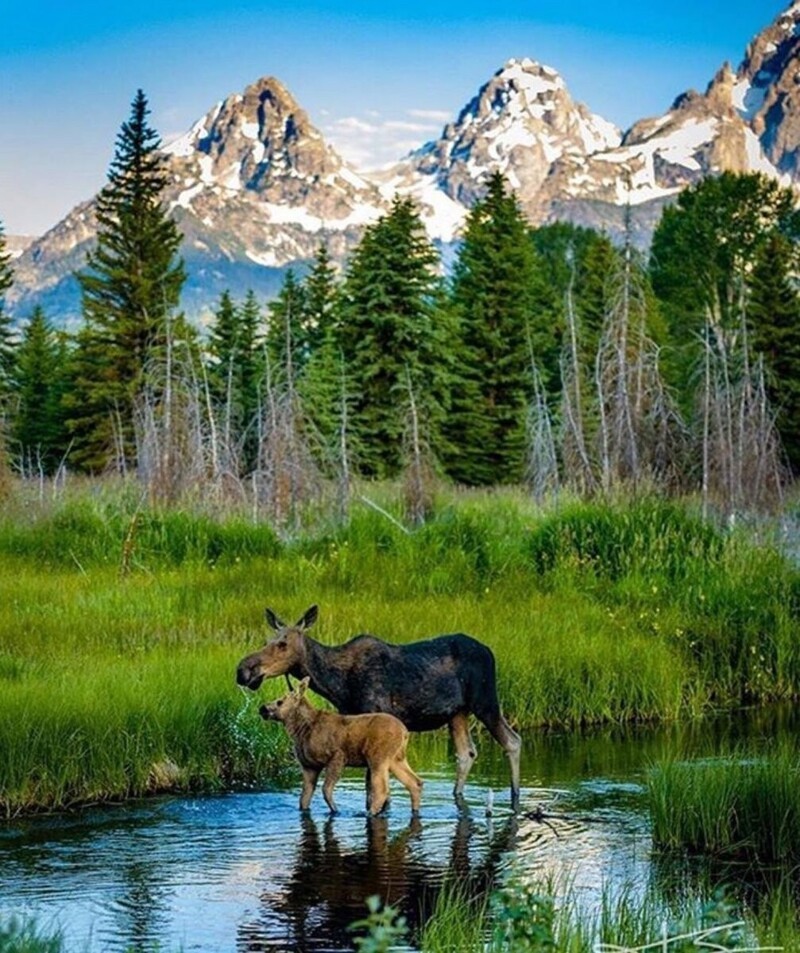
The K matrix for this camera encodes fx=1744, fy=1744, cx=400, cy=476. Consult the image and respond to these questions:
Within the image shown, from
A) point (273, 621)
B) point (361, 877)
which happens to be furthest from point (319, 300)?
point (361, 877)

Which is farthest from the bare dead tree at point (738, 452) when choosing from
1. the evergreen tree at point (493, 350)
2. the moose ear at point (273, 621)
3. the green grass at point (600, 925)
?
the evergreen tree at point (493, 350)

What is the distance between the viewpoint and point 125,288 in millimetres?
63562

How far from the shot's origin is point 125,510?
2509 cm

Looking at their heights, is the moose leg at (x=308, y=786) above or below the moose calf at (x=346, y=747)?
below

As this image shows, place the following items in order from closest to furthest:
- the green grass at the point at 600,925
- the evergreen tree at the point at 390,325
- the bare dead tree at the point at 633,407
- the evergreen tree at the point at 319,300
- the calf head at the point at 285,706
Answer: the green grass at the point at 600,925 < the calf head at the point at 285,706 < the bare dead tree at the point at 633,407 < the evergreen tree at the point at 390,325 < the evergreen tree at the point at 319,300

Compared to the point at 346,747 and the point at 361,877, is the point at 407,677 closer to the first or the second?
the point at 346,747

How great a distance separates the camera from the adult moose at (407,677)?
515 inches

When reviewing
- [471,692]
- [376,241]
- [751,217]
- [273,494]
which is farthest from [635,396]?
[751,217]

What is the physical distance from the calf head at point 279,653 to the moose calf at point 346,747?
40cm

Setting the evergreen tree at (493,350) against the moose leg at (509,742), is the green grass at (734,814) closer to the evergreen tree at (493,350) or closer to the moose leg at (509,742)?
the moose leg at (509,742)

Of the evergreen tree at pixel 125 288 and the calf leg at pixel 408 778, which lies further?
the evergreen tree at pixel 125 288

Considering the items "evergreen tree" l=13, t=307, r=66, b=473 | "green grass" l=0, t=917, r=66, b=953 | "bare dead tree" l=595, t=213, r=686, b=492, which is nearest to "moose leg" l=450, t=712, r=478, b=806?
"green grass" l=0, t=917, r=66, b=953

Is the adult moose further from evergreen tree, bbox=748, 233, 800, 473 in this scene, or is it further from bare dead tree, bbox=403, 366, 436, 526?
evergreen tree, bbox=748, 233, 800, 473

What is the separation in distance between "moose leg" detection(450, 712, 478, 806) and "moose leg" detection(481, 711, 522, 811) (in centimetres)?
18
